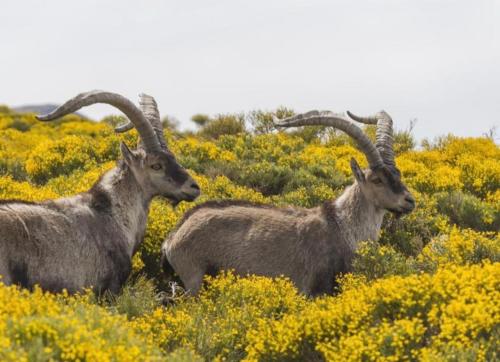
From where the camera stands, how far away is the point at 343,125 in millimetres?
10164

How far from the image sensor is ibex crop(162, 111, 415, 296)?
943 centimetres

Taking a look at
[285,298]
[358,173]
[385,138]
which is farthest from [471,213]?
[285,298]

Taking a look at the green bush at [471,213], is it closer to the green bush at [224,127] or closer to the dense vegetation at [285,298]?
the dense vegetation at [285,298]

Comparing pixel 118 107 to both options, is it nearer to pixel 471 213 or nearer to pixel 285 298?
pixel 285 298

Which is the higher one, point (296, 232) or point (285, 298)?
point (296, 232)

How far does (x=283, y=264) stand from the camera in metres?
9.59

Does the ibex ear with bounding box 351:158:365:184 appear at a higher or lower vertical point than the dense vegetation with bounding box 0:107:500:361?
higher

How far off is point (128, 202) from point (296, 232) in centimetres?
230

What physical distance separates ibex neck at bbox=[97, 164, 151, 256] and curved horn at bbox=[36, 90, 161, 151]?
0.47 meters

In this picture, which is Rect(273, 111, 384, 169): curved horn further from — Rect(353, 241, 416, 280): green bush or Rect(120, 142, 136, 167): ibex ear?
Rect(120, 142, 136, 167): ibex ear

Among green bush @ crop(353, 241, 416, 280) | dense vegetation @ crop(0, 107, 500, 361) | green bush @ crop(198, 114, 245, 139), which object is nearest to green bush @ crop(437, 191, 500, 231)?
dense vegetation @ crop(0, 107, 500, 361)

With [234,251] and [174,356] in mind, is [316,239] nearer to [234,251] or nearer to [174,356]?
[234,251]

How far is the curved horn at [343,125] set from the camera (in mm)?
10055

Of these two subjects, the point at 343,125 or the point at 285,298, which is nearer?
the point at 285,298
